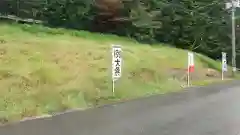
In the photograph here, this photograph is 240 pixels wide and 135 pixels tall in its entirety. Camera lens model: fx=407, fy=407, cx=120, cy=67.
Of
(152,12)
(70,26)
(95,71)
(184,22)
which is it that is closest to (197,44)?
(184,22)

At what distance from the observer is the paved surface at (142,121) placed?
9.38 m

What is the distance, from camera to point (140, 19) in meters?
34.2

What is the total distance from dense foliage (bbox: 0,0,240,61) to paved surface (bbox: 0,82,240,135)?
1742 cm

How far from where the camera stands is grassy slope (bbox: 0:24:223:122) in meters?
12.7

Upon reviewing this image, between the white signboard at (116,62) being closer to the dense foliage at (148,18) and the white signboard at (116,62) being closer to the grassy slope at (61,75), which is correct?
the grassy slope at (61,75)

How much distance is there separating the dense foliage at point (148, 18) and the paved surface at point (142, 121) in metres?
17.4

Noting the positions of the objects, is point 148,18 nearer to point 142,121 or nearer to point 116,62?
point 116,62

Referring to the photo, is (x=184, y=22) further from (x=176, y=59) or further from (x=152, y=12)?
(x=176, y=59)

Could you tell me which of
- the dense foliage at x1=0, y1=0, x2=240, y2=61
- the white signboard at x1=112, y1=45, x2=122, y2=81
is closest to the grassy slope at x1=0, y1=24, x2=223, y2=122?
the white signboard at x1=112, y1=45, x2=122, y2=81

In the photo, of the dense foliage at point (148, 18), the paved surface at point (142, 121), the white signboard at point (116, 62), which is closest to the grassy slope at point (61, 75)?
the white signboard at point (116, 62)

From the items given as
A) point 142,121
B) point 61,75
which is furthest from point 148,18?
point 142,121

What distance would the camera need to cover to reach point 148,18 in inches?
1378

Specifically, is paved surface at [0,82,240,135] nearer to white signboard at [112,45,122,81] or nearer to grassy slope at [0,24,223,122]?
grassy slope at [0,24,223,122]

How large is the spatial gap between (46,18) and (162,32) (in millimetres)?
13522
